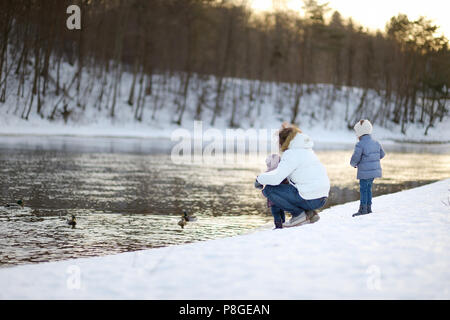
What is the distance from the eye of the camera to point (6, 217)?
9.87 m

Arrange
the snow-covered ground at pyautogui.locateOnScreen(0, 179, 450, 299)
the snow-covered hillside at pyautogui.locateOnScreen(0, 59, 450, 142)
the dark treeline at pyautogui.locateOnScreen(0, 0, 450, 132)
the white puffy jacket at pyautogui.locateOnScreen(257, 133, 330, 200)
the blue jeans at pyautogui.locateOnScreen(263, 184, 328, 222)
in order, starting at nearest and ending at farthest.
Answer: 1. the snow-covered ground at pyautogui.locateOnScreen(0, 179, 450, 299)
2. the white puffy jacket at pyautogui.locateOnScreen(257, 133, 330, 200)
3. the blue jeans at pyautogui.locateOnScreen(263, 184, 328, 222)
4. the snow-covered hillside at pyautogui.locateOnScreen(0, 59, 450, 142)
5. the dark treeline at pyautogui.locateOnScreen(0, 0, 450, 132)

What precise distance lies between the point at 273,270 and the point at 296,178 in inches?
95.7

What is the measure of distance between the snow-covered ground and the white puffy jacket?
1.92 feet

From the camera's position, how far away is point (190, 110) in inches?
2131

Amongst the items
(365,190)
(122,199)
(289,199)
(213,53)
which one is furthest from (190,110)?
(289,199)

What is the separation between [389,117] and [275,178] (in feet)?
202

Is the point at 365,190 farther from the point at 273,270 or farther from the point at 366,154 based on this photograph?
the point at 273,270

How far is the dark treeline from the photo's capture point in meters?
43.9

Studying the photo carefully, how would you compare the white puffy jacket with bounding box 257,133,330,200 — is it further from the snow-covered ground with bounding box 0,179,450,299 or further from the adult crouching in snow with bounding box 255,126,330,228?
the snow-covered ground with bounding box 0,179,450,299

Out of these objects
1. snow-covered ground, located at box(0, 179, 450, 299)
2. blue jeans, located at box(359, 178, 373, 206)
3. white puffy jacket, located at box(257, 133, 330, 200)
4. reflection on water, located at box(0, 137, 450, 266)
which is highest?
white puffy jacket, located at box(257, 133, 330, 200)

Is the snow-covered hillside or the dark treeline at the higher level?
the dark treeline

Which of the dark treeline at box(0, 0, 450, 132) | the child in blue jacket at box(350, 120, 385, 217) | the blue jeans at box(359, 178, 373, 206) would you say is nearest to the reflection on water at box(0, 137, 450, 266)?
the blue jeans at box(359, 178, 373, 206)
